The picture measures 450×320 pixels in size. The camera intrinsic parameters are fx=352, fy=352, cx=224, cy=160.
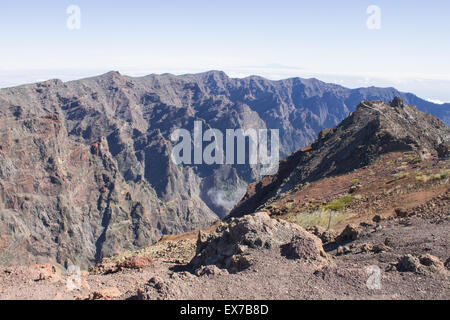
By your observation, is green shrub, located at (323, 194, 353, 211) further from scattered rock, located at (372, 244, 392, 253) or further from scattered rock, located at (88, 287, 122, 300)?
scattered rock, located at (88, 287, 122, 300)

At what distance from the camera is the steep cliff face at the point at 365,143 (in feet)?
98.8

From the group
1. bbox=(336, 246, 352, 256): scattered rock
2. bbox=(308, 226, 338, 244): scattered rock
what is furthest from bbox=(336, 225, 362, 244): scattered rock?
bbox=(336, 246, 352, 256): scattered rock

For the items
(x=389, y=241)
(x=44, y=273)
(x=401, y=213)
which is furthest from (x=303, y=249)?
(x=401, y=213)

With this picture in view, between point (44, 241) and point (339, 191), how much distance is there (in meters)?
111

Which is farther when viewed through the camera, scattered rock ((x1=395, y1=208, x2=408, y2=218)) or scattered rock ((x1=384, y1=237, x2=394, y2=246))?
scattered rock ((x1=395, y1=208, x2=408, y2=218))

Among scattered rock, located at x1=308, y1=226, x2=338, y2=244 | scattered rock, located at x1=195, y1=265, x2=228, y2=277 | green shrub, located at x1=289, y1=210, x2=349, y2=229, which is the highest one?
scattered rock, located at x1=195, y1=265, x2=228, y2=277

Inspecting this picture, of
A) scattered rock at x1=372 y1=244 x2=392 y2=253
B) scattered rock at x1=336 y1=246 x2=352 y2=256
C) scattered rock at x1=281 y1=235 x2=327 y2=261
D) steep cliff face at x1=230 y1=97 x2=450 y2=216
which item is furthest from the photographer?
steep cliff face at x1=230 y1=97 x2=450 y2=216

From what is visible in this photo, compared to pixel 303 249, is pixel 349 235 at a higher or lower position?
lower

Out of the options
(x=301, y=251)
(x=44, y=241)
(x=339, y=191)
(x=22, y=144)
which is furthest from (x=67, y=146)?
(x=301, y=251)

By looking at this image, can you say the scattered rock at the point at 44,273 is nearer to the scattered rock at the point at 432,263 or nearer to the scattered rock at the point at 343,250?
the scattered rock at the point at 343,250

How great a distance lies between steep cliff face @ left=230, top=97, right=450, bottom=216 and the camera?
98.8ft

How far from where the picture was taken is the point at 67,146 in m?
145

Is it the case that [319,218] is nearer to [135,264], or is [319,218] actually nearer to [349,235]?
[349,235]

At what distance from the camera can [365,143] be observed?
106 ft
